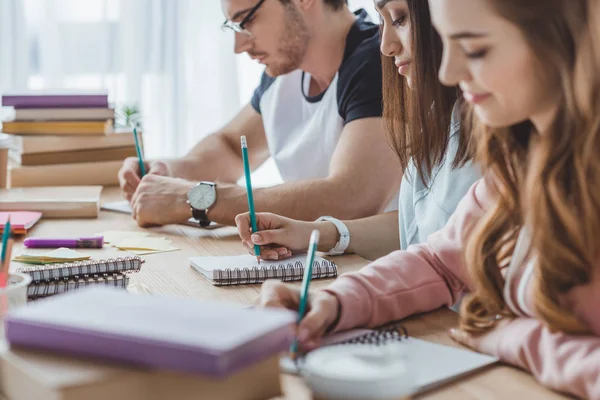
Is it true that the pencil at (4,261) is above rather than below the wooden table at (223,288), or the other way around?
above

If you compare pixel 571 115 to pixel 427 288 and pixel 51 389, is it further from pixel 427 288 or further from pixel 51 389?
pixel 51 389

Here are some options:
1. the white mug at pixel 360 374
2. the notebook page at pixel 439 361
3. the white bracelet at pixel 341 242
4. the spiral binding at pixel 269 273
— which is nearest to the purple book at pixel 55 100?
the white bracelet at pixel 341 242

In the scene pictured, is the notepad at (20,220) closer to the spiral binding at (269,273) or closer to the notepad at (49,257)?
the notepad at (49,257)

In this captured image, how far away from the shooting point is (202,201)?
72.1 inches

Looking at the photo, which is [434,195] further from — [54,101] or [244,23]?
[54,101]

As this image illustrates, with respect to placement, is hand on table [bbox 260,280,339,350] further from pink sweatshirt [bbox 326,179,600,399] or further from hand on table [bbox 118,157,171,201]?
hand on table [bbox 118,157,171,201]

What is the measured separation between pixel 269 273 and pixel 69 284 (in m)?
0.32

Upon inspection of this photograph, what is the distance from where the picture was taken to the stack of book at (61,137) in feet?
7.53

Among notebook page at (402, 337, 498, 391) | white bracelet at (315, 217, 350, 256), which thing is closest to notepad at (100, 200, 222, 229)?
white bracelet at (315, 217, 350, 256)

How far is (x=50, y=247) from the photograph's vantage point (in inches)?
61.5

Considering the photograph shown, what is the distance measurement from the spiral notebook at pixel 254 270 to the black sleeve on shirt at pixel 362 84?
0.72m

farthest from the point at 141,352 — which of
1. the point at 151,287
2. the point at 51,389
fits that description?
the point at 151,287

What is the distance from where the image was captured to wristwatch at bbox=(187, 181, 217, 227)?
183 centimetres

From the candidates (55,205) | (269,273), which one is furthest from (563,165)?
(55,205)
